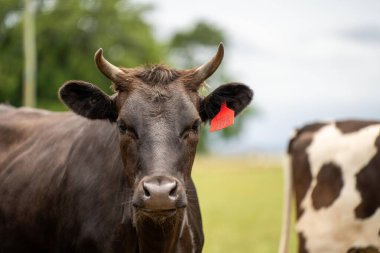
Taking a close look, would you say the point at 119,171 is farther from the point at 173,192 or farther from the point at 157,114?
the point at 173,192

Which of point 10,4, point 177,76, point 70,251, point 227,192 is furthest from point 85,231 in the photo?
point 10,4

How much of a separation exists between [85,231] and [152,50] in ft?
141

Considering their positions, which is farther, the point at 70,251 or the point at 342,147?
the point at 342,147

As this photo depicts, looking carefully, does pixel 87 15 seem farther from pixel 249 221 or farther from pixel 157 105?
pixel 157 105

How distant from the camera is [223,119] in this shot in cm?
547

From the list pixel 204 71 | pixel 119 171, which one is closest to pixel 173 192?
pixel 119 171

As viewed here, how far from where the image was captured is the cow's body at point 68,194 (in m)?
5.24

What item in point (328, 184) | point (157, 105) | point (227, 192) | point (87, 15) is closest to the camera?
point (157, 105)

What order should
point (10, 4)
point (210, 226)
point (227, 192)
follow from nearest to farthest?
point (210, 226) < point (227, 192) < point (10, 4)

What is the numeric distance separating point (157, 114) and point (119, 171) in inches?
27.5

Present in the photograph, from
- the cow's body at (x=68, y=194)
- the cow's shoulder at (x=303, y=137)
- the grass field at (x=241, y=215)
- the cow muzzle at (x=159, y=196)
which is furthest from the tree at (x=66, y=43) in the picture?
the cow muzzle at (x=159, y=196)

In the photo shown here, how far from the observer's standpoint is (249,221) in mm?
17250

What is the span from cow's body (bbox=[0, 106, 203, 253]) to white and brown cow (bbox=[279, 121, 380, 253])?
1784mm

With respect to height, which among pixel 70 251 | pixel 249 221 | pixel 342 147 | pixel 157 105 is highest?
pixel 157 105
